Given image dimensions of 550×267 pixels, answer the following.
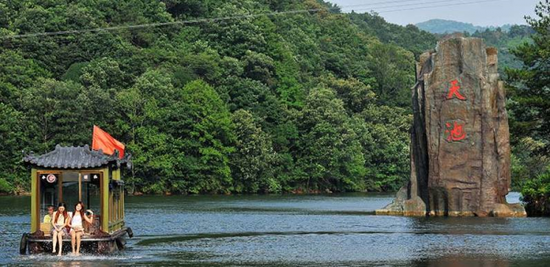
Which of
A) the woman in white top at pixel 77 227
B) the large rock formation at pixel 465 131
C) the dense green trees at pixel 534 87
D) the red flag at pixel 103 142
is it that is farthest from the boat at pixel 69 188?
the dense green trees at pixel 534 87

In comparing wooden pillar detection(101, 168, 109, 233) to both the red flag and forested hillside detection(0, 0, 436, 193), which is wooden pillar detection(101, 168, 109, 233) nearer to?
the red flag

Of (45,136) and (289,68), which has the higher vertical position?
(289,68)

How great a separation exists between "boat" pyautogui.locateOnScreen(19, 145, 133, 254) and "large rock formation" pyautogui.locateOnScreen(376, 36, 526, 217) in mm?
22180

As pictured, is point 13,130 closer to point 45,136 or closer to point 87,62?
point 45,136

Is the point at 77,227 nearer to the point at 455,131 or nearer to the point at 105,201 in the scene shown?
the point at 105,201

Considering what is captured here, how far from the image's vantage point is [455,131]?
53.8m

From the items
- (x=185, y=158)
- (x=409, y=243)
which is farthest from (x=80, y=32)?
(x=409, y=243)

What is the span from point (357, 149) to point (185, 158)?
21.8 metres

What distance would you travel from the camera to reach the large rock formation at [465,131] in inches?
2117

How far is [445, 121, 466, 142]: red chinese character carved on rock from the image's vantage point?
176ft

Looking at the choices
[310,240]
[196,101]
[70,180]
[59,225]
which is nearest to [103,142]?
[70,180]

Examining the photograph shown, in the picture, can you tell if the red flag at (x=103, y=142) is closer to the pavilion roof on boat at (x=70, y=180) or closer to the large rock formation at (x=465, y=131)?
the pavilion roof on boat at (x=70, y=180)

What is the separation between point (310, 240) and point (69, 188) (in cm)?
1064

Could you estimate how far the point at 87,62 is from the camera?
107500mm
